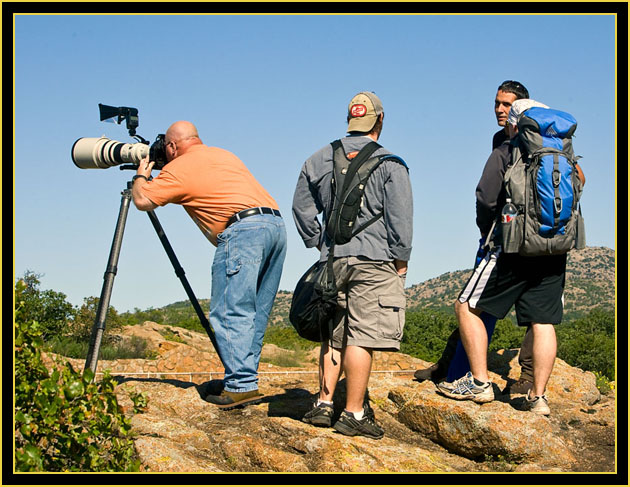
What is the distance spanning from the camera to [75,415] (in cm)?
356

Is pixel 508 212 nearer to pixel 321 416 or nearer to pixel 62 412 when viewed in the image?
pixel 321 416

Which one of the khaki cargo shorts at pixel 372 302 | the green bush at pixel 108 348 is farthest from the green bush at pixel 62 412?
the green bush at pixel 108 348

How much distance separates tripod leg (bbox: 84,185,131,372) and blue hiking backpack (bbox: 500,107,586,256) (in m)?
2.71

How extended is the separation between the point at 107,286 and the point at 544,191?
3.08 meters

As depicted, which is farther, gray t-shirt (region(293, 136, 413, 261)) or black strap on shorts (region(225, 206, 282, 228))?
black strap on shorts (region(225, 206, 282, 228))

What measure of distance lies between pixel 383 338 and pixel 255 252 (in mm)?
1175

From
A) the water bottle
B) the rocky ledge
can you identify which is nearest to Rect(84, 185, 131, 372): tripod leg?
the rocky ledge

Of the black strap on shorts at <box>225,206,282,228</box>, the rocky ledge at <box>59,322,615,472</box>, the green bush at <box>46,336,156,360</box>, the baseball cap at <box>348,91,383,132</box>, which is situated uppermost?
the baseball cap at <box>348,91,383,132</box>

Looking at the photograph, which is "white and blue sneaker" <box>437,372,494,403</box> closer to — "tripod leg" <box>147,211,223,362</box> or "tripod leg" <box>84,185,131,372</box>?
"tripod leg" <box>147,211,223,362</box>

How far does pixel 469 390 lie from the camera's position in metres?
5.34

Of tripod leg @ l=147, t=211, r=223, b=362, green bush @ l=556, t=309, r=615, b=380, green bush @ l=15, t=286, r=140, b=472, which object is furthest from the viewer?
green bush @ l=556, t=309, r=615, b=380

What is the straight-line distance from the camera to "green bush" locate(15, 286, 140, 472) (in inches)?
136

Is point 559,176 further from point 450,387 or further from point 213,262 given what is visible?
point 213,262

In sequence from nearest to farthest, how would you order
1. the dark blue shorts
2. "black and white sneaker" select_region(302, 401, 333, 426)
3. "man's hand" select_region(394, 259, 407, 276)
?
"man's hand" select_region(394, 259, 407, 276)
"black and white sneaker" select_region(302, 401, 333, 426)
the dark blue shorts
